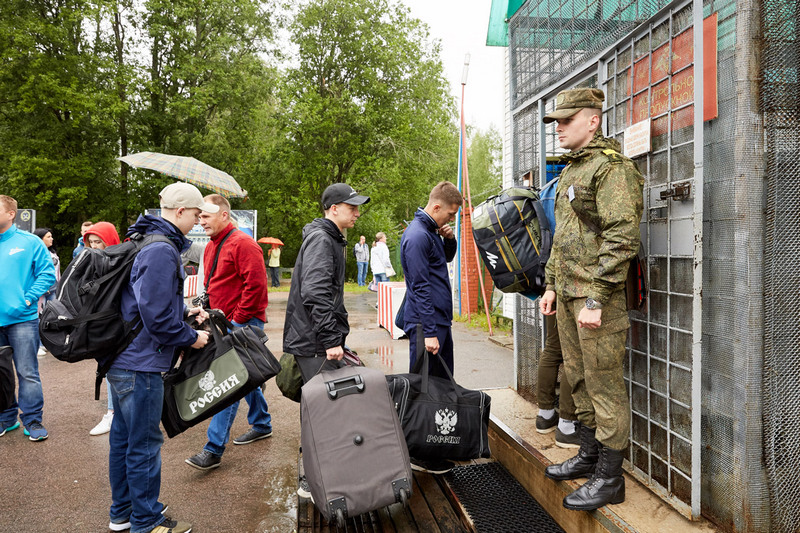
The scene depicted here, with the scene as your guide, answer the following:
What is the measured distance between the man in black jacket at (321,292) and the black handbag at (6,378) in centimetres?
260

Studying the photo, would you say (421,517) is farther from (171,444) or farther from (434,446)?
(171,444)

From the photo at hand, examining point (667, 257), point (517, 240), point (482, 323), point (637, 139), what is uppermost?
point (637, 139)

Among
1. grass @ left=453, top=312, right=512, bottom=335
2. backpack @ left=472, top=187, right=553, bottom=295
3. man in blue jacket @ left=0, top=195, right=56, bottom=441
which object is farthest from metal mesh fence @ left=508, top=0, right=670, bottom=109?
grass @ left=453, top=312, right=512, bottom=335

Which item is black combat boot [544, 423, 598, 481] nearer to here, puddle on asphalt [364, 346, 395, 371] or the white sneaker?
the white sneaker

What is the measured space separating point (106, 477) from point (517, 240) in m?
3.49

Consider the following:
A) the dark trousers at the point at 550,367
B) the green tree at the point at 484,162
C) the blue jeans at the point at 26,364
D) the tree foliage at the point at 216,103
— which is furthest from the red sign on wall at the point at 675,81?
the green tree at the point at 484,162

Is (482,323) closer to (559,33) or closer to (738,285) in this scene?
(559,33)

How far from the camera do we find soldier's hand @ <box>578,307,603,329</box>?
2.68 meters

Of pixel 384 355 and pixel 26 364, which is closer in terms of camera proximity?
pixel 26 364

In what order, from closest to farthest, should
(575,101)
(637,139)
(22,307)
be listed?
(575,101), (637,139), (22,307)

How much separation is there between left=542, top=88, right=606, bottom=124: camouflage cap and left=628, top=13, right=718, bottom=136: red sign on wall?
1.11 feet

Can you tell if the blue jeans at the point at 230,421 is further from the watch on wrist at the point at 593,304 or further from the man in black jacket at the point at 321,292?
the watch on wrist at the point at 593,304

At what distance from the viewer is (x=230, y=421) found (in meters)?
4.15

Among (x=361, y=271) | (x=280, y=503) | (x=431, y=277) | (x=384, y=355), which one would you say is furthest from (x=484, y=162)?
(x=280, y=503)
